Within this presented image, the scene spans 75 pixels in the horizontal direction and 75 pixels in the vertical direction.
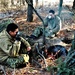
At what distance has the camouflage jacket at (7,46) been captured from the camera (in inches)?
240

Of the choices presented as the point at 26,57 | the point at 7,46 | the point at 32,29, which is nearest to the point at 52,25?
the point at 32,29

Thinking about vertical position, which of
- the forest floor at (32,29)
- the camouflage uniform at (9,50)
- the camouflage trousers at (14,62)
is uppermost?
the camouflage uniform at (9,50)

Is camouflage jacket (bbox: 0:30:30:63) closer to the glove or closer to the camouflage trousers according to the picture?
the camouflage trousers

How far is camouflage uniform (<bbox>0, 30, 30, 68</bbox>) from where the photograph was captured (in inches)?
240

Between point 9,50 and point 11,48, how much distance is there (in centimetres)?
7

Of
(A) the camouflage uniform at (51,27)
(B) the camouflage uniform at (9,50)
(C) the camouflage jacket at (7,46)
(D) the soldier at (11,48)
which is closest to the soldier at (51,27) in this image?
(A) the camouflage uniform at (51,27)

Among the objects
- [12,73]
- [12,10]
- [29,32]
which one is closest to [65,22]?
[29,32]

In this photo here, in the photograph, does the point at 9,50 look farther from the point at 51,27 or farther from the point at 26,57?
the point at 51,27

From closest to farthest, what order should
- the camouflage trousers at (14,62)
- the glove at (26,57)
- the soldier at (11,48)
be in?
the soldier at (11,48) < the camouflage trousers at (14,62) < the glove at (26,57)

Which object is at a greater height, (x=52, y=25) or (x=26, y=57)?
(x=26, y=57)

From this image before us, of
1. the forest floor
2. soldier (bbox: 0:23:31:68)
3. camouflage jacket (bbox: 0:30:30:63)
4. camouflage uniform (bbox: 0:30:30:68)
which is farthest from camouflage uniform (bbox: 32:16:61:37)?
camouflage jacket (bbox: 0:30:30:63)

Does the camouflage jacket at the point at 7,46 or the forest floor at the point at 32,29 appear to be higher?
the camouflage jacket at the point at 7,46

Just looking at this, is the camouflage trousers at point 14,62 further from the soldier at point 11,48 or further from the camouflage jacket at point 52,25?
the camouflage jacket at point 52,25

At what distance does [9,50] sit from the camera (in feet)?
20.0
